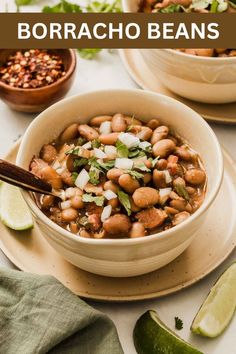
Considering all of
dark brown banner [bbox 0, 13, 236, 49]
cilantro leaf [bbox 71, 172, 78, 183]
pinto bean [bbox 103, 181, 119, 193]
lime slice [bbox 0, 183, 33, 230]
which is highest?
dark brown banner [bbox 0, 13, 236, 49]

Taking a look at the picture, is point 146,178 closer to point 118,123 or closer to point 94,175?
point 94,175

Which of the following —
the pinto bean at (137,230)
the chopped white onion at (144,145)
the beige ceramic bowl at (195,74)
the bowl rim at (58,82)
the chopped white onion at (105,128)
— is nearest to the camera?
the pinto bean at (137,230)

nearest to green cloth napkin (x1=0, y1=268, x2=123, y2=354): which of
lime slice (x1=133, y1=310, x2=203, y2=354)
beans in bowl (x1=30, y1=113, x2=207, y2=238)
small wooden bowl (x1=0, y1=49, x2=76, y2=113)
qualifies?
lime slice (x1=133, y1=310, x2=203, y2=354)

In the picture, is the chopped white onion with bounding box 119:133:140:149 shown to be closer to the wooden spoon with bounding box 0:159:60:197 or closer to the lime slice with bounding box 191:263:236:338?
the wooden spoon with bounding box 0:159:60:197

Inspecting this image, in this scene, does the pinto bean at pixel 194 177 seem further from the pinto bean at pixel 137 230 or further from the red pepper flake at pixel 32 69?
the red pepper flake at pixel 32 69

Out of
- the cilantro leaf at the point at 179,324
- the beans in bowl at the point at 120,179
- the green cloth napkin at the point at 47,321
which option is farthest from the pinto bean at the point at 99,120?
the cilantro leaf at the point at 179,324

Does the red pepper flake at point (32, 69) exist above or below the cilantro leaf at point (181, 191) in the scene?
above
